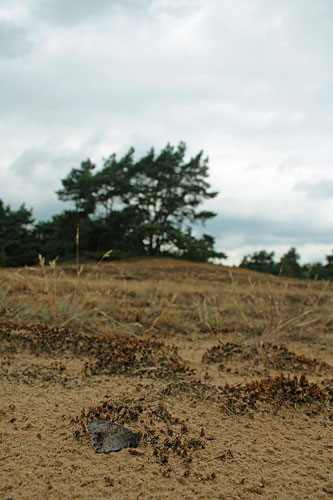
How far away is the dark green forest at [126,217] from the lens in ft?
80.0

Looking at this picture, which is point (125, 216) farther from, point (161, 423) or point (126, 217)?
point (161, 423)

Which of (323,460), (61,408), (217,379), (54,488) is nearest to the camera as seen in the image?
(54,488)

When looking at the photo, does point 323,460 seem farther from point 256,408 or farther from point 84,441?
point 84,441

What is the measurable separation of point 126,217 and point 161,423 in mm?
22989

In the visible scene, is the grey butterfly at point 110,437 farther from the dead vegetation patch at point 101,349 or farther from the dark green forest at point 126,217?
the dark green forest at point 126,217

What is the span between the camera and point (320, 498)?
129 centimetres

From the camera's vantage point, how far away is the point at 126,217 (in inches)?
961

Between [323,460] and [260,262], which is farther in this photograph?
[260,262]

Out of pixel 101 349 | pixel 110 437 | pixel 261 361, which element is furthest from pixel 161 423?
pixel 261 361

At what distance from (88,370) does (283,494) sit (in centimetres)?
161

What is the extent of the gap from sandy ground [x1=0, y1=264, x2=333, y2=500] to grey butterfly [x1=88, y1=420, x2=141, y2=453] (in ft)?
0.12

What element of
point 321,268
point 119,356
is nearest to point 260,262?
point 321,268

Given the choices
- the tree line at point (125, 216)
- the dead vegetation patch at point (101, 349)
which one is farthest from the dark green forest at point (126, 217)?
the dead vegetation patch at point (101, 349)

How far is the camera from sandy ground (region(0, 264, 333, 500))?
1326 millimetres
